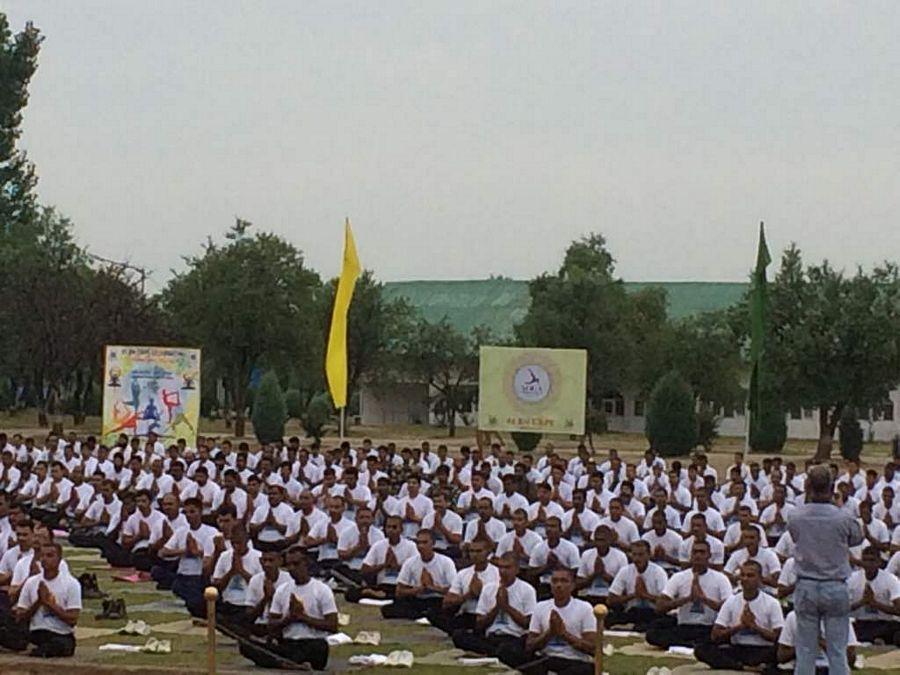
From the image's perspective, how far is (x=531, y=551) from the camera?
710 inches

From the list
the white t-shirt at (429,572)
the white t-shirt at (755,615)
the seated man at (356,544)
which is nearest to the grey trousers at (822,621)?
the white t-shirt at (755,615)

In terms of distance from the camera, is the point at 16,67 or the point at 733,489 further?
the point at 16,67

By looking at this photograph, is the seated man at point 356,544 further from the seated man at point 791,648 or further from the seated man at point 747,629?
the seated man at point 791,648

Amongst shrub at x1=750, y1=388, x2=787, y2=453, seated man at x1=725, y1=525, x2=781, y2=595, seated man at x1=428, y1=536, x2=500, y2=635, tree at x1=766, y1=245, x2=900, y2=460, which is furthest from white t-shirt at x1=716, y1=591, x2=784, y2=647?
shrub at x1=750, y1=388, x2=787, y2=453

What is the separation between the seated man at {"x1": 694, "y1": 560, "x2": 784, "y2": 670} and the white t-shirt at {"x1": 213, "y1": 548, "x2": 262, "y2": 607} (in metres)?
4.30

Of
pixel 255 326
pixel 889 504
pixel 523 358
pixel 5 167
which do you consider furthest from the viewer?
pixel 5 167

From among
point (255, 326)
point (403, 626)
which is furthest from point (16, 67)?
point (403, 626)

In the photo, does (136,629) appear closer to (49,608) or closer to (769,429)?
(49,608)

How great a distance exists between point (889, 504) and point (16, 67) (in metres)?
42.9

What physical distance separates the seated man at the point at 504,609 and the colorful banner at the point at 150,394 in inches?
731

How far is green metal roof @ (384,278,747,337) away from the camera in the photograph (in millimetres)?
83750

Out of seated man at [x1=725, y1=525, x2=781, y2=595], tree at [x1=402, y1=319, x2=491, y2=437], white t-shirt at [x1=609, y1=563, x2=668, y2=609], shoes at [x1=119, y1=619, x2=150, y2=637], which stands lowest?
shoes at [x1=119, y1=619, x2=150, y2=637]

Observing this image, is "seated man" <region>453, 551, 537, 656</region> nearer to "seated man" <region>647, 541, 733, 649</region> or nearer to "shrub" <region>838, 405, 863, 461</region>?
"seated man" <region>647, 541, 733, 649</region>

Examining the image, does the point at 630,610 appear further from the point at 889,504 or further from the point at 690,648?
the point at 889,504
